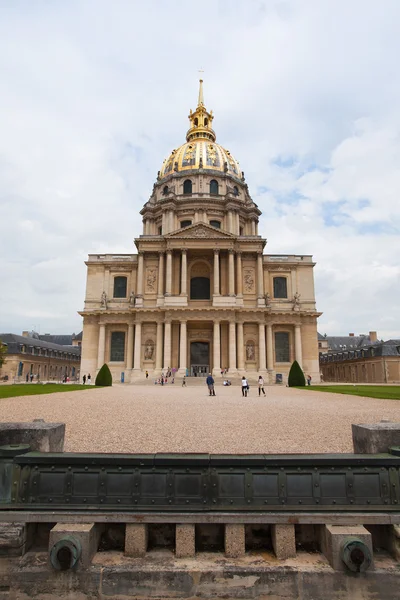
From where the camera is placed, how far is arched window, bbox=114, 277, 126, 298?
46.4m

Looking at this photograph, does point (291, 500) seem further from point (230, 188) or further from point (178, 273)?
point (230, 188)

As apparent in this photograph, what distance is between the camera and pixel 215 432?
366 inches

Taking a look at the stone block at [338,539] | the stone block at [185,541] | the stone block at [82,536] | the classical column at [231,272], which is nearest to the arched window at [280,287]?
the classical column at [231,272]

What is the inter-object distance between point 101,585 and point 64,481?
1066 millimetres

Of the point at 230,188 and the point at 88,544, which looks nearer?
the point at 88,544

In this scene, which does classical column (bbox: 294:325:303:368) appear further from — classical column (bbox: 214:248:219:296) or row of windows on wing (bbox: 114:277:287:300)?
classical column (bbox: 214:248:219:296)

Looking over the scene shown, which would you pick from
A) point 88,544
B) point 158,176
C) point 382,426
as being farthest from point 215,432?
point 158,176

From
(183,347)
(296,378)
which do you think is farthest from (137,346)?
(296,378)

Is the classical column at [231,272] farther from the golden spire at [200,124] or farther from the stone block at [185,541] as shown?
the stone block at [185,541]

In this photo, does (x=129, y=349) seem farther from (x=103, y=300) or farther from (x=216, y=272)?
(x=216, y=272)

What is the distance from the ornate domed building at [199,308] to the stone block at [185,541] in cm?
3576

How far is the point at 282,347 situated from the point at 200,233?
1518cm

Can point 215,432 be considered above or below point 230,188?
below

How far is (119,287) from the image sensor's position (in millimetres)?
46594
